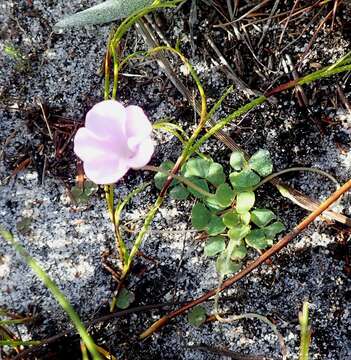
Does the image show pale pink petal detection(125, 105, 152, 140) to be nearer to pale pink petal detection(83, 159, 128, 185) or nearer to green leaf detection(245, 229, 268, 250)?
pale pink petal detection(83, 159, 128, 185)

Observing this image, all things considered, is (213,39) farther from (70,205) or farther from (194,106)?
(70,205)

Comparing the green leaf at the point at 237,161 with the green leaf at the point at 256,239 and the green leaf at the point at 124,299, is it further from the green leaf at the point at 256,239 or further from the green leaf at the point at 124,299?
the green leaf at the point at 124,299

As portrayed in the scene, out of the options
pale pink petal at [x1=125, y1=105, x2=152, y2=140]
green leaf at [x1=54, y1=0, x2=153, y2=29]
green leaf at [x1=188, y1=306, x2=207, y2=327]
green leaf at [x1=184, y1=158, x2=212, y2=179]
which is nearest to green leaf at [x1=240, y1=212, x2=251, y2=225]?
green leaf at [x1=184, y1=158, x2=212, y2=179]

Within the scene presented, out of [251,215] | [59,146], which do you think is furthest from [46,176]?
[251,215]

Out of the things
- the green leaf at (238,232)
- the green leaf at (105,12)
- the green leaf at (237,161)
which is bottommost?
the green leaf at (238,232)

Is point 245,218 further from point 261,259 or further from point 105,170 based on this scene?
point 105,170

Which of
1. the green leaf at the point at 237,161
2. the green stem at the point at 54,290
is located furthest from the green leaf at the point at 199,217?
the green stem at the point at 54,290
